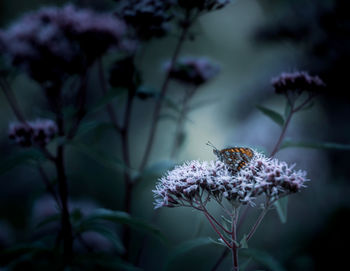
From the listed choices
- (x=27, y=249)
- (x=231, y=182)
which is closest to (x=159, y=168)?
(x=231, y=182)

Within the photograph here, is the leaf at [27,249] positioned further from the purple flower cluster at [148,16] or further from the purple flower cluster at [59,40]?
the purple flower cluster at [148,16]

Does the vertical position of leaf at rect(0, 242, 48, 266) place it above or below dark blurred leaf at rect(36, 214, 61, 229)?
below

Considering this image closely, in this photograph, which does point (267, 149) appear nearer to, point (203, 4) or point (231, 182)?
point (203, 4)

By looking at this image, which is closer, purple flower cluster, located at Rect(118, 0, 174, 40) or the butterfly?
the butterfly

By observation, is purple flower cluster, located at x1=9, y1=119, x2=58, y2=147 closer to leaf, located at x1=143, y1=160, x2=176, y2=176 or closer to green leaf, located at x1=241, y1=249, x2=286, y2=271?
leaf, located at x1=143, y1=160, x2=176, y2=176

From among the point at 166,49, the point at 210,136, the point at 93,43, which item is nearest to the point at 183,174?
the point at 93,43

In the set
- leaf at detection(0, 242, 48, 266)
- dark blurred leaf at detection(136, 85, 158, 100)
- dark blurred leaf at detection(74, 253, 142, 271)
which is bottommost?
dark blurred leaf at detection(74, 253, 142, 271)

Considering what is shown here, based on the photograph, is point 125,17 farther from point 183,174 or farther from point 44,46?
point 183,174

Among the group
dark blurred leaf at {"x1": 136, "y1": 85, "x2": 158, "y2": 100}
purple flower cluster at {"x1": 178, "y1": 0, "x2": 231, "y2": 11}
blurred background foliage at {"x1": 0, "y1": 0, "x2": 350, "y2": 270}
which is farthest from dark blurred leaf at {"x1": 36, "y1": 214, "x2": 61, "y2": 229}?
purple flower cluster at {"x1": 178, "y1": 0, "x2": 231, "y2": 11}
